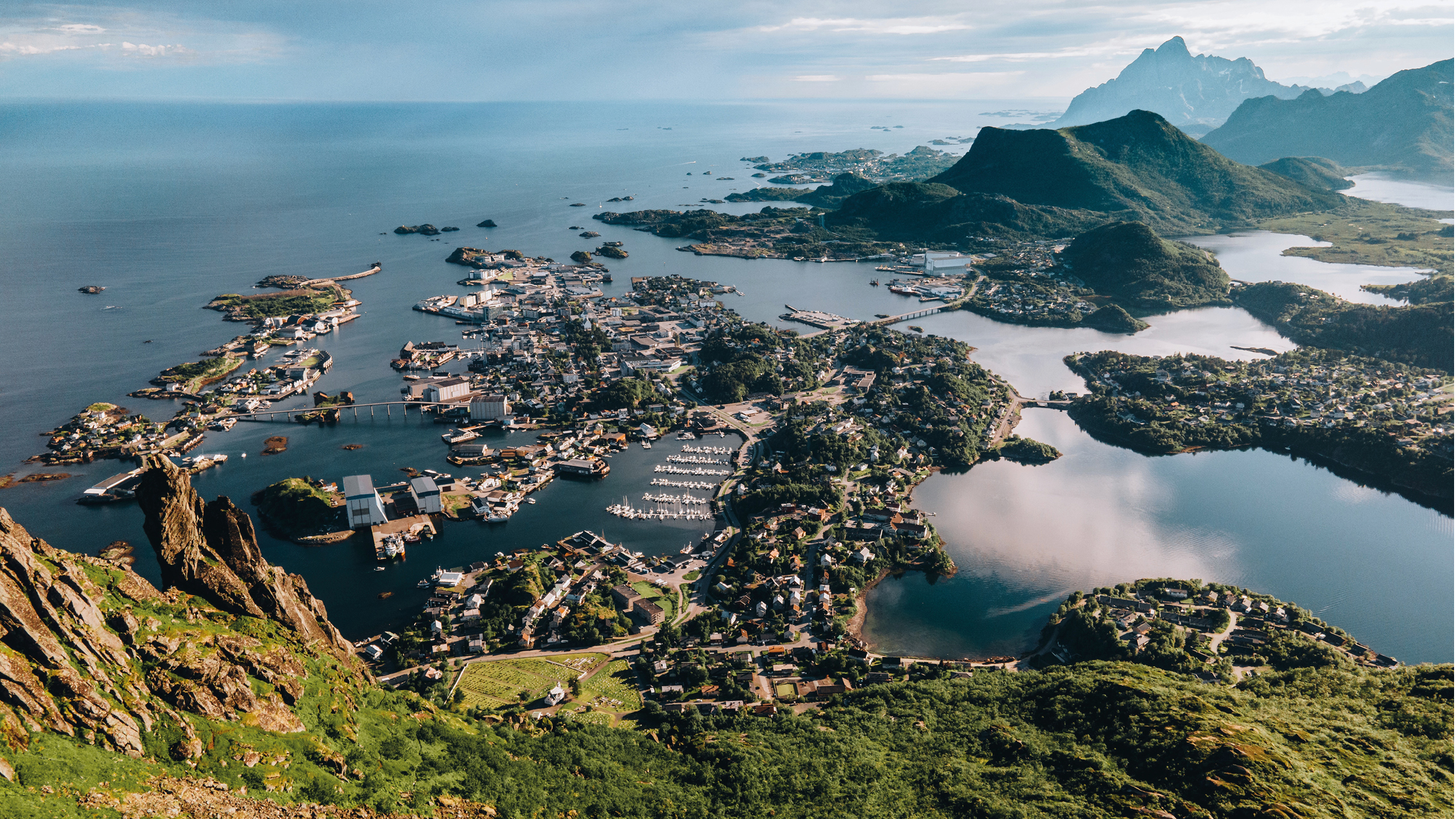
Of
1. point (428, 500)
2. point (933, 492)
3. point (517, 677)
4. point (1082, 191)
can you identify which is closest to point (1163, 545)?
point (933, 492)

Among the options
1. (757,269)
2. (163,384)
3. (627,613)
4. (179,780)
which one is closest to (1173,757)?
(627,613)

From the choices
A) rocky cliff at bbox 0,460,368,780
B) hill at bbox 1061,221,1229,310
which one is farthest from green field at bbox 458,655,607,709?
hill at bbox 1061,221,1229,310

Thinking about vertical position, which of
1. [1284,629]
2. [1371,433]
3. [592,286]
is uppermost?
[592,286]

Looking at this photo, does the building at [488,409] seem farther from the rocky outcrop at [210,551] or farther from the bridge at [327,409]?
the rocky outcrop at [210,551]

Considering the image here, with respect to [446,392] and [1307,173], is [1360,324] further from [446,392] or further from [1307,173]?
[1307,173]

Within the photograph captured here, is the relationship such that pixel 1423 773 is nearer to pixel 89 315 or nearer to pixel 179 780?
pixel 179 780

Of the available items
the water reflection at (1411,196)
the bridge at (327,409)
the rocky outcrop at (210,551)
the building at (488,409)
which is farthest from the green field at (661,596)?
the water reflection at (1411,196)
